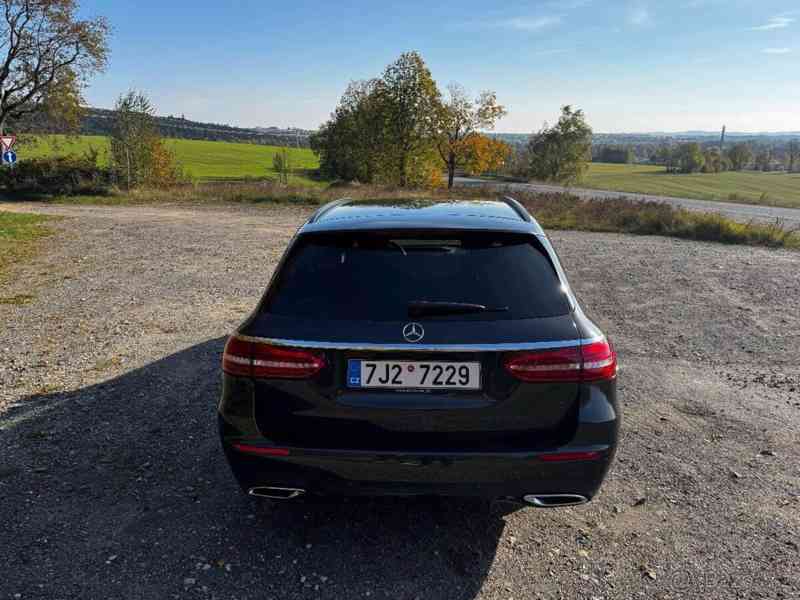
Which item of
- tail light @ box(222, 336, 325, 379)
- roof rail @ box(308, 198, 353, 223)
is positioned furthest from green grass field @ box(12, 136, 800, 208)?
tail light @ box(222, 336, 325, 379)

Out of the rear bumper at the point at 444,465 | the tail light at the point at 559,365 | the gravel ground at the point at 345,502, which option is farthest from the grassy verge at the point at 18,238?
the tail light at the point at 559,365

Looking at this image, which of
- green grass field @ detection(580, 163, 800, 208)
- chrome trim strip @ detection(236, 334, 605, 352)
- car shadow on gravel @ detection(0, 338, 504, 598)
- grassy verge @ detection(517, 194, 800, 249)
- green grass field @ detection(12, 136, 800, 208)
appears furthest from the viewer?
green grass field @ detection(580, 163, 800, 208)

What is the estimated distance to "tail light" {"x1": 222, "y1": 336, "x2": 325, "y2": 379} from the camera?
2.45 m

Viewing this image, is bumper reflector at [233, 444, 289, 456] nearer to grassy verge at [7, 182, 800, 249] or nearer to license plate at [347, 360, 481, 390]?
license plate at [347, 360, 481, 390]

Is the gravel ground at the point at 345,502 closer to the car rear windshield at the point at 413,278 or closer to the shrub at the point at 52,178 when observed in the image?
the car rear windshield at the point at 413,278

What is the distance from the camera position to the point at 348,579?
2686mm

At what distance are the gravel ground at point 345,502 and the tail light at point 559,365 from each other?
40.5 inches

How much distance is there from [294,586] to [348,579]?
0.82 ft

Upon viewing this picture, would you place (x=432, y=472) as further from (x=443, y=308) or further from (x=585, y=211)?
(x=585, y=211)

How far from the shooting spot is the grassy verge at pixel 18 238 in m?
10.6

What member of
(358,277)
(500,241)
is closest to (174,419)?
(358,277)

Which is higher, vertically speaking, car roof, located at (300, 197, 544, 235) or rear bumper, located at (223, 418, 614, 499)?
car roof, located at (300, 197, 544, 235)

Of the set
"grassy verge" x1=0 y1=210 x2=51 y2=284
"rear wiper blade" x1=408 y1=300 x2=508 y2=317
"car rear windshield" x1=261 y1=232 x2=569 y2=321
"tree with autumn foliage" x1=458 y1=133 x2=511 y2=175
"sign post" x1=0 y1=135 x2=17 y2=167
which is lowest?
"grassy verge" x1=0 y1=210 x2=51 y2=284

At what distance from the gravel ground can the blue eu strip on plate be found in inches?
38.7
